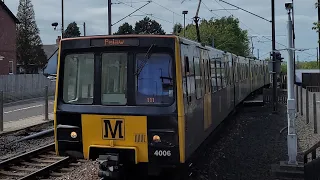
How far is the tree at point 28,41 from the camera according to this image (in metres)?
73.6

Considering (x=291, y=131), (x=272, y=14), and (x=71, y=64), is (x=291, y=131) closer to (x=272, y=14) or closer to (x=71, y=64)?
(x=71, y=64)

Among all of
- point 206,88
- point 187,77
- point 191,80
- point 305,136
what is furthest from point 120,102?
point 305,136

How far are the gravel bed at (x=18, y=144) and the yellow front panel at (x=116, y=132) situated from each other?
15.7 feet

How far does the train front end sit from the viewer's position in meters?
7.28

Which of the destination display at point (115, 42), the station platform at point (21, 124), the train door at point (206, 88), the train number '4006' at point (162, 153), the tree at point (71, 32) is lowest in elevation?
the station platform at point (21, 124)

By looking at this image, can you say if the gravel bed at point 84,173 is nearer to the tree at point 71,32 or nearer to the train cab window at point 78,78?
the train cab window at point 78,78

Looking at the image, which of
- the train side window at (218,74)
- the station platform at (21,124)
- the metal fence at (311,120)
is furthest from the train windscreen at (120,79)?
the station platform at (21,124)

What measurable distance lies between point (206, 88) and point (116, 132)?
11.5 feet

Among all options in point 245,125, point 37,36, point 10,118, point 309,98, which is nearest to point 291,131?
point 245,125

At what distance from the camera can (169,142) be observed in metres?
7.20

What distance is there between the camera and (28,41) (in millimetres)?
A: 75875

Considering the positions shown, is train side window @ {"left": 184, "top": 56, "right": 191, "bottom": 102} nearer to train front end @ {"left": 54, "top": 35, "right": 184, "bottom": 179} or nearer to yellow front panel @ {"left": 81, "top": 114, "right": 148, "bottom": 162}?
train front end @ {"left": 54, "top": 35, "right": 184, "bottom": 179}

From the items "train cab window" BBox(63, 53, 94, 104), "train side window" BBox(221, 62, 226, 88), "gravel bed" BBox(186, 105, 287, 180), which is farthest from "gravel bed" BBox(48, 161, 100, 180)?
"train side window" BBox(221, 62, 226, 88)

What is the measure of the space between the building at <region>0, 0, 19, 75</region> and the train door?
38.8 metres
